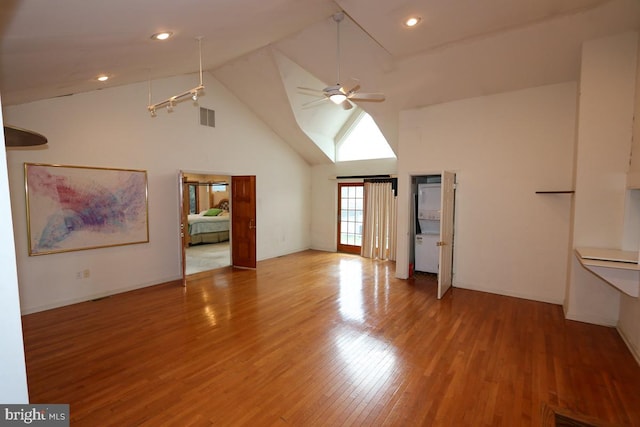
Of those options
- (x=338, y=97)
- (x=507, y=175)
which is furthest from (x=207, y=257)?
(x=507, y=175)

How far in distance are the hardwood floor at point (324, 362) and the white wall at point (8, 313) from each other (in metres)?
1.83

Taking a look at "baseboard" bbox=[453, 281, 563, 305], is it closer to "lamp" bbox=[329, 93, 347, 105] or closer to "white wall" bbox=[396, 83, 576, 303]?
"white wall" bbox=[396, 83, 576, 303]

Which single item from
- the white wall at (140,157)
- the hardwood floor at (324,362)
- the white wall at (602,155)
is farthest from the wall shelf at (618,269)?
the white wall at (140,157)

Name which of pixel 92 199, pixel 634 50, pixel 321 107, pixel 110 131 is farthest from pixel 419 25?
pixel 92 199

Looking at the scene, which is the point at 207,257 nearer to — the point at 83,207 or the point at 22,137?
the point at 83,207

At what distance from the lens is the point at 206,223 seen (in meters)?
9.25

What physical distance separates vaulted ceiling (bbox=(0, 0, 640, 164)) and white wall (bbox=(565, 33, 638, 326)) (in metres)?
0.29

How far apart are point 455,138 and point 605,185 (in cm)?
211

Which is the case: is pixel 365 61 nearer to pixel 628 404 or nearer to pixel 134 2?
pixel 134 2

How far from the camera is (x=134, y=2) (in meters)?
2.07

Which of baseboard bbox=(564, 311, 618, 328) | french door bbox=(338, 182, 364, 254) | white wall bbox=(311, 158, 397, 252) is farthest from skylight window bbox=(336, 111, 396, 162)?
baseboard bbox=(564, 311, 618, 328)

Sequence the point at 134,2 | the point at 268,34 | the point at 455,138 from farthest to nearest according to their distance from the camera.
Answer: the point at 455,138
the point at 268,34
the point at 134,2

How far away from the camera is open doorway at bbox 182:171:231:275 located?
6977 millimetres

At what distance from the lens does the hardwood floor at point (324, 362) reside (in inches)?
90.9
